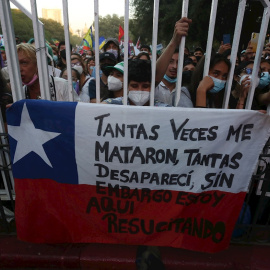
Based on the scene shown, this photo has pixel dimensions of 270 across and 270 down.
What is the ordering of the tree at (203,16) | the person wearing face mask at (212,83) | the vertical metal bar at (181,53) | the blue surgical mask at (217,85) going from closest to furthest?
1. the vertical metal bar at (181,53)
2. the person wearing face mask at (212,83)
3. the blue surgical mask at (217,85)
4. the tree at (203,16)

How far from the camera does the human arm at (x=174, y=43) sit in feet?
5.64

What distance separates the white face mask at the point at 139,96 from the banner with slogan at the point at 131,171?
52 cm

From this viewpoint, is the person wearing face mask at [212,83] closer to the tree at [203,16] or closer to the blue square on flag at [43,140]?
the blue square on flag at [43,140]

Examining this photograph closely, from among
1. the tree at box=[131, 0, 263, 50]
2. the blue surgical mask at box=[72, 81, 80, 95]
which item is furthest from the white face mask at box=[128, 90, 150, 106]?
the tree at box=[131, 0, 263, 50]

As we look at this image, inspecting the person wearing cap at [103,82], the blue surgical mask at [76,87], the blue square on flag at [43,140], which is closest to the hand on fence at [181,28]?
the blue square on flag at [43,140]

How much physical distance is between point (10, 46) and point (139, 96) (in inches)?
41.0

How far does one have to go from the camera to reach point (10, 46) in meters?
1.80

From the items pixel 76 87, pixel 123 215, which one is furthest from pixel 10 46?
pixel 76 87

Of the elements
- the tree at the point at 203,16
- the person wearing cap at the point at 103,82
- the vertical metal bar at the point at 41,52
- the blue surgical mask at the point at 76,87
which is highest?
the tree at the point at 203,16

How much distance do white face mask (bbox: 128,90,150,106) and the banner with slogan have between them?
1.70ft

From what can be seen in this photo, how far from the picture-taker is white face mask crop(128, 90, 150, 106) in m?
2.15

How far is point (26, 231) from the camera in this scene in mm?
1940

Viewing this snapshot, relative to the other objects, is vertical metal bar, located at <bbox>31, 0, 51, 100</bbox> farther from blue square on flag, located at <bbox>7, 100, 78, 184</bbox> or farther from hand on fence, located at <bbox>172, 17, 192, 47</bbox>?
hand on fence, located at <bbox>172, 17, 192, 47</bbox>

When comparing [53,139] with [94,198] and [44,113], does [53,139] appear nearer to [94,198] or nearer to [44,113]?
[44,113]
